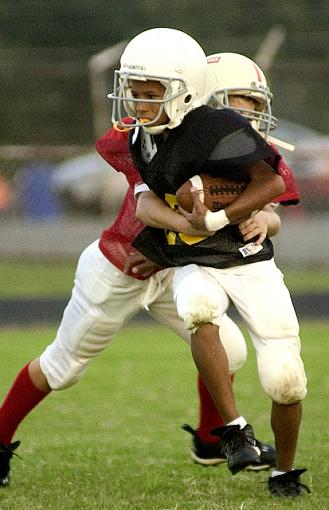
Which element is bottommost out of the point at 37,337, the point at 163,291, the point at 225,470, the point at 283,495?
the point at 37,337

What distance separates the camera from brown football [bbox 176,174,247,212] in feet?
14.7

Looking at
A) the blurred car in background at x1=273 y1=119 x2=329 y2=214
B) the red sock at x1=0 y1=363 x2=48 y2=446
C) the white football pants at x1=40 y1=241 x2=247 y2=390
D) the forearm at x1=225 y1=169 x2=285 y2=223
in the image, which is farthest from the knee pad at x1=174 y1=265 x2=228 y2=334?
the blurred car in background at x1=273 y1=119 x2=329 y2=214

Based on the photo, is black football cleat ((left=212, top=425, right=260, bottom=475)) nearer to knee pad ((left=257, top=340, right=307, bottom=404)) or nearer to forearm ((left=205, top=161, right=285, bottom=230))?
knee pad ((left=257, top=340, right=307, bottom=404))

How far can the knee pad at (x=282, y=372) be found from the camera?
439 centimetres

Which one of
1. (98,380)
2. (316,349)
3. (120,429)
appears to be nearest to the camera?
→ (120,429)

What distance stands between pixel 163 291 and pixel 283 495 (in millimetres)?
983

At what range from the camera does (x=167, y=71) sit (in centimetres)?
443

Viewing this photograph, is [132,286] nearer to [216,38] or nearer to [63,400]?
[63,400]

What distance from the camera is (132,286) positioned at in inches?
199

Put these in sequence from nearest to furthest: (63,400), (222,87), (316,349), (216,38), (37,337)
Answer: (222,87) < (63,400) < (316,349) < (37,337) < (216,38)

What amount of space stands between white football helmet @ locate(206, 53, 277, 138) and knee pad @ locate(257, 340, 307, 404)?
0.83 metres

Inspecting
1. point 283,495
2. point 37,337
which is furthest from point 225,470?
point 37,337

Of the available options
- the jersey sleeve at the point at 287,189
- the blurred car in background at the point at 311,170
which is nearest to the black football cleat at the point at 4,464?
the jersey sleeve at the point at 287,189

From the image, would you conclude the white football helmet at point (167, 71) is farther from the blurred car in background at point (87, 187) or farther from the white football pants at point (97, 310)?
the blurred car in background at point (87, 187)
